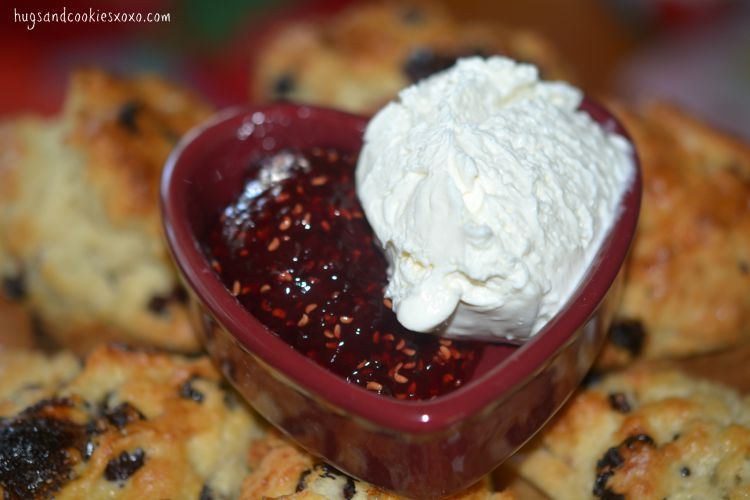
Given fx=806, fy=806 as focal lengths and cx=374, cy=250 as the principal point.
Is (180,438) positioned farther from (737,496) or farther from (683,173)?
(683,173)

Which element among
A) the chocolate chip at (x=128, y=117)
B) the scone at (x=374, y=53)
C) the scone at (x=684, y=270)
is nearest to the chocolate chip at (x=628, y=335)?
the scone at (x=684, y=270)

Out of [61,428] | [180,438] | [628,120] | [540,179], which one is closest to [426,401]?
[540,179]

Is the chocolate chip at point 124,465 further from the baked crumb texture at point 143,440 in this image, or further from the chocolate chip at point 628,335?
the chocolate chip at point 628,335

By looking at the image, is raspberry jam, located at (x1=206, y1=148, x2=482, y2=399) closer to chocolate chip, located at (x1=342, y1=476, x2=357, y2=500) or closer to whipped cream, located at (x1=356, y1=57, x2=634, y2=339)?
whipped cream, located at (x1=356, y1=57, x2=634, y2=339)

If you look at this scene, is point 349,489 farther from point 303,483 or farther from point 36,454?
point 36,454

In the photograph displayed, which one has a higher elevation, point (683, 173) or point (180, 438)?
point (683, 173)

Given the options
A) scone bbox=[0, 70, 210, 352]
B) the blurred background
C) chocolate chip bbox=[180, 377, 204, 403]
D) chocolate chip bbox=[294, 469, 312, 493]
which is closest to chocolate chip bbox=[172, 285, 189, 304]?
scone bbox=[0, 70, 210, 352]

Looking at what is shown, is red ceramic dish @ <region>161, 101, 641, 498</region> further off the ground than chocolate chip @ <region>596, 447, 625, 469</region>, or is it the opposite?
red ceramic dish @ <region>161, 101, 641, 498</region>
